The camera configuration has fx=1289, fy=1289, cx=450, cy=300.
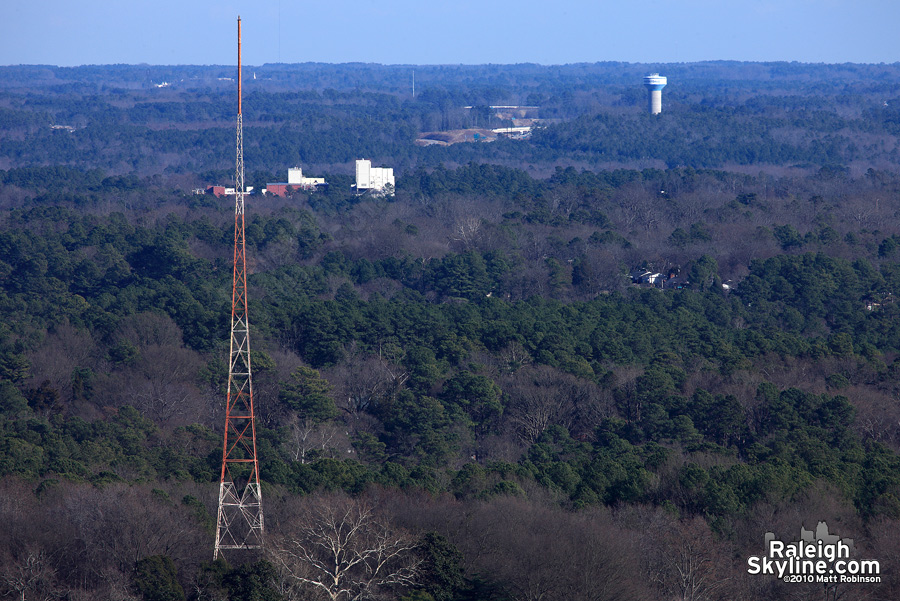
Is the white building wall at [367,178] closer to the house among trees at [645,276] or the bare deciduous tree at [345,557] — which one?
the house among trees at [645,276]

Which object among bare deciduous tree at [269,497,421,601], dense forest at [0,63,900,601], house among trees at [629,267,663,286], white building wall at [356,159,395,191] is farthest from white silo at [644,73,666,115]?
bare deciduous tree at [269,497,421,601]

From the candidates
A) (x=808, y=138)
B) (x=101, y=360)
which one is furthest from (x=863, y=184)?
(x=101, y=360)

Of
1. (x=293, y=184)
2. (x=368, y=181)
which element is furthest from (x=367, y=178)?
(x=293, y=184)

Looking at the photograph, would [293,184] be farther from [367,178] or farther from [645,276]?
[645,276]

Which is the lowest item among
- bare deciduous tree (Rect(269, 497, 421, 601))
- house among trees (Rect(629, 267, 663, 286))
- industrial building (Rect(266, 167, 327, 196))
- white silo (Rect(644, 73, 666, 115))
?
house among trees (Rect(629, 267, 663, 286))

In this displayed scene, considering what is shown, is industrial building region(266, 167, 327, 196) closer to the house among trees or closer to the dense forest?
the dense forest
